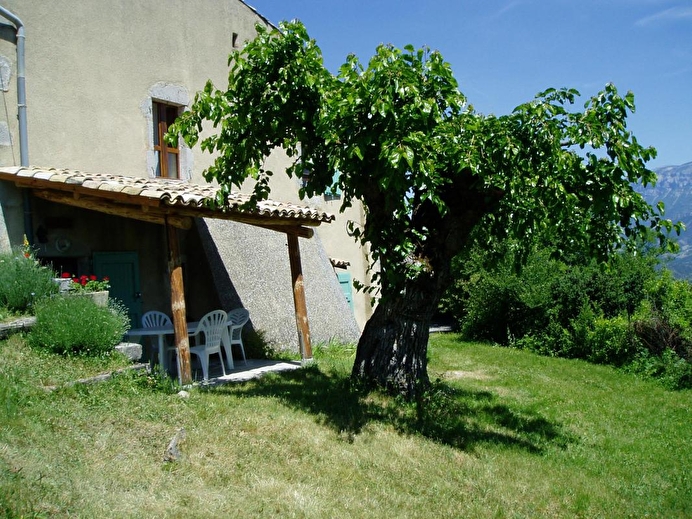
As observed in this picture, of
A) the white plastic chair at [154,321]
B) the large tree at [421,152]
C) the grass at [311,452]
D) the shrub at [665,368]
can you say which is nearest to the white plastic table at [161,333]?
the white plastic chair at [154,321]

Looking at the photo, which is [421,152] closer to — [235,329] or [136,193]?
[136,193]

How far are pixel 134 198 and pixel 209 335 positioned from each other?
2373 mm

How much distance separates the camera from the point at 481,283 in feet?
52.7

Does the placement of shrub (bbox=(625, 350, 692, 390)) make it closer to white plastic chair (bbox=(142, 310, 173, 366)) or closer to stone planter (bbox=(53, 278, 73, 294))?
white plastic chair (bbox=(142, 310, 173, 366))

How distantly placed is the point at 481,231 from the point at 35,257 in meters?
6.34

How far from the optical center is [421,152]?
220 inches

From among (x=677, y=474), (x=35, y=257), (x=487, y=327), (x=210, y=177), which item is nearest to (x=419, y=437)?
(x=677, y=474)

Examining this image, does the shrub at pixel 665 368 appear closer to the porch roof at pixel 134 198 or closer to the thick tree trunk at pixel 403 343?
the thick tree trunk at pixel 403 343

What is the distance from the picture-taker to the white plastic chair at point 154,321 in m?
9.09

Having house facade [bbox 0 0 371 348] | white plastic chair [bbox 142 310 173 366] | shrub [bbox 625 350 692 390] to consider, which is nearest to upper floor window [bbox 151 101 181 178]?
house facade [bbox 0 0 371 348]

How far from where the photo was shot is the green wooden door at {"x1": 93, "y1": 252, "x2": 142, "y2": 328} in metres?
9.39

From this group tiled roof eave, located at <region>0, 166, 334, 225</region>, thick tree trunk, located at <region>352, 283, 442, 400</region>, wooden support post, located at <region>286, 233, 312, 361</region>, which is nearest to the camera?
tiled roof eave, located at <region>0, 166, 334, 225</region>

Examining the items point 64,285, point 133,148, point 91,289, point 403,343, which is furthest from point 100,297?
point 403,343

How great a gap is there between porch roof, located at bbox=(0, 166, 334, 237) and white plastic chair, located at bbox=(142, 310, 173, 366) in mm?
2025
